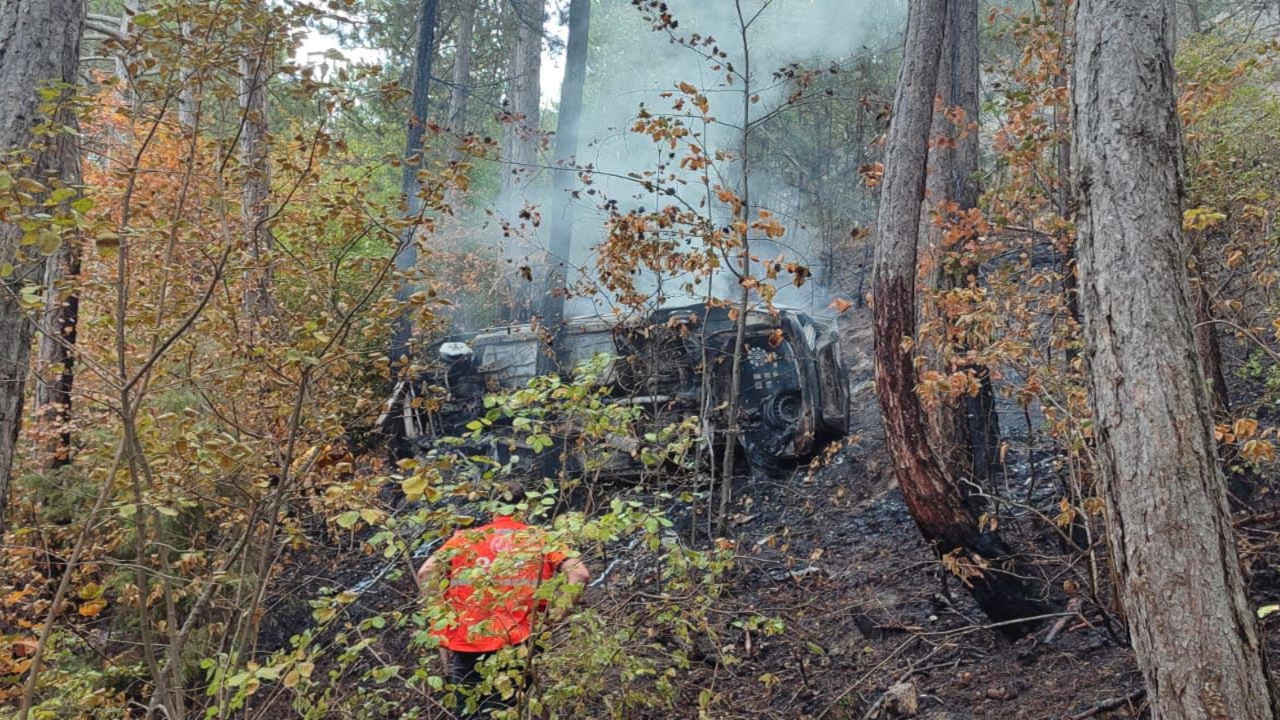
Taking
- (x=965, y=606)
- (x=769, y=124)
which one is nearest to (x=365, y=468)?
(x=965, y=606)

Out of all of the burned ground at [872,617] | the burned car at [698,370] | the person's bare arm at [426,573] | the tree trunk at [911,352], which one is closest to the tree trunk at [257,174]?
the person's bare arm at [426,573]

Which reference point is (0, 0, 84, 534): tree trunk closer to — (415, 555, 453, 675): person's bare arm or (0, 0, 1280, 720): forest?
(0, 0, 1280, 720): forest

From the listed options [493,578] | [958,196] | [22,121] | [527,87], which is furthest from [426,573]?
[527,87]

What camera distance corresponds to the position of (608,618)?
459 cm

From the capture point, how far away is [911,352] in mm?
5598

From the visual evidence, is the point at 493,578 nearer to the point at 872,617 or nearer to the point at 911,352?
the point at 911,352

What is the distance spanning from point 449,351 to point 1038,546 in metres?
6.70

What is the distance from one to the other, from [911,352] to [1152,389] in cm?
252

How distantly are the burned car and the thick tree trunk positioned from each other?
463 centimetres

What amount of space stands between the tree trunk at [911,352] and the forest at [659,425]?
1.0 inches

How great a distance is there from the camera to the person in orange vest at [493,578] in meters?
3.56

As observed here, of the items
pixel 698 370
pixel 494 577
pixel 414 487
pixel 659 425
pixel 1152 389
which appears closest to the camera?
pixel 1152 389

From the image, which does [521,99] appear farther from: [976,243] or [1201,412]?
[1201,412]

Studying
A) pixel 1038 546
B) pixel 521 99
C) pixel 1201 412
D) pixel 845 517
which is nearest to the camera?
pixel 1201 412
